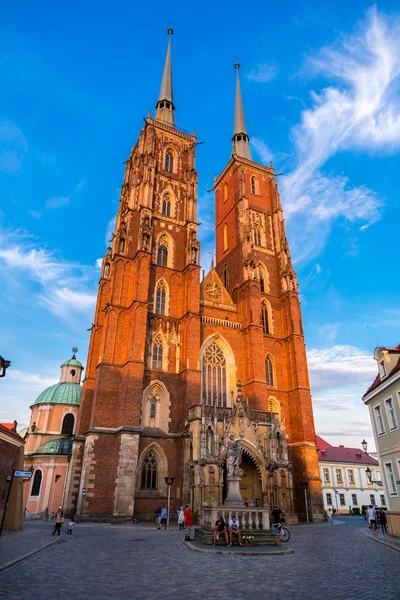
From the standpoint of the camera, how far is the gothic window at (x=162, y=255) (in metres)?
36.2

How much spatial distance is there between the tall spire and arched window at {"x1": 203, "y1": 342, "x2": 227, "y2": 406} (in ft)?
90.6

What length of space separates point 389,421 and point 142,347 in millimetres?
16959

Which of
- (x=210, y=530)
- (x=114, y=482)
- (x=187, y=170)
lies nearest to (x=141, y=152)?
(x=187, y=170)

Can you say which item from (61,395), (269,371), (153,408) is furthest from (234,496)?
(61,395)

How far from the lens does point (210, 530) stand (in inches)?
648

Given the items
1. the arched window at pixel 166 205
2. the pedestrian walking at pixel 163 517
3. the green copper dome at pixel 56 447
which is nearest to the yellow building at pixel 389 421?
the pedestrian walking at pixel 163 517

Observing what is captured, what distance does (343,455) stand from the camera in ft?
189

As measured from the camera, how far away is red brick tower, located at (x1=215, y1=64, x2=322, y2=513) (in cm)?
3316

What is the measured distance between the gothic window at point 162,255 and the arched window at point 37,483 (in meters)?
23.2

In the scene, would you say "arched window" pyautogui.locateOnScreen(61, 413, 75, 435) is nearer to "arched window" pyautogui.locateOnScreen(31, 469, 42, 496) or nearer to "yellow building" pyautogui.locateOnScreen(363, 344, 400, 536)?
"arched window" pyautogui.locateOnScreen(31, 469, 42, 496)

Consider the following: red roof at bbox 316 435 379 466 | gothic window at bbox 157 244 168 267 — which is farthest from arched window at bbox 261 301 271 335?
red roof at bbox 316 435 379 466

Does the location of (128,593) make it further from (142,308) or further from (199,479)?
(142,308)

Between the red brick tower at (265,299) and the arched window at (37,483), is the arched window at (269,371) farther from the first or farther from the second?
the arched window at (37,483)

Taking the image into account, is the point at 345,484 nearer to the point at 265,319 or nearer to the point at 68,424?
the point at 265,319
